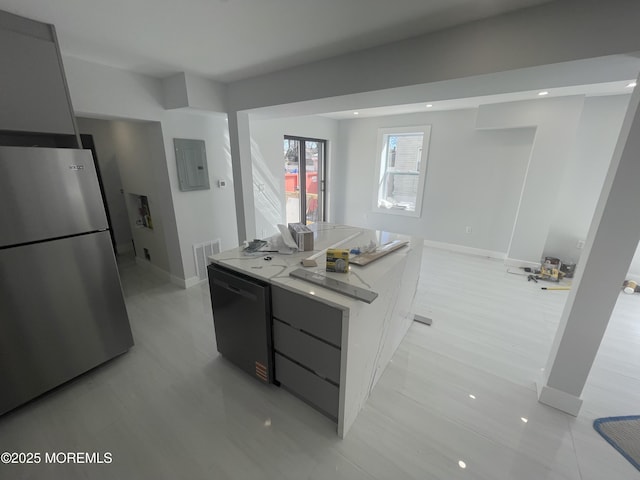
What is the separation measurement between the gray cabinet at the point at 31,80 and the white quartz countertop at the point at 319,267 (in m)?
1.36

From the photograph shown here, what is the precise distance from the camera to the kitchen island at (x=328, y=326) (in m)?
1.38

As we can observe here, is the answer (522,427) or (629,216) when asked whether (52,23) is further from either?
(522,427)

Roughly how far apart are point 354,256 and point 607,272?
1456 millimetres

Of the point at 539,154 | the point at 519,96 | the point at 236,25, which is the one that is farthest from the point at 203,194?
the point at 539,154

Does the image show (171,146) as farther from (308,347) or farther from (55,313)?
(308,347)

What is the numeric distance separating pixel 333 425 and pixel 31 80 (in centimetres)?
289

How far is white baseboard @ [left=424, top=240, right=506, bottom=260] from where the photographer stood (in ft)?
14.3

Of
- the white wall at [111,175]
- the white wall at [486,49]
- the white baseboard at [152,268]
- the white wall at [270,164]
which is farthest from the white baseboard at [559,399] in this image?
the white wall at [111,175]

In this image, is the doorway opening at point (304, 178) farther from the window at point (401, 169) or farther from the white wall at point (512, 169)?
the window at point (401, 169)

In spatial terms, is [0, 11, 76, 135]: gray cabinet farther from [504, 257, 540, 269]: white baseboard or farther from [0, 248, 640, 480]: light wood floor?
[504, 257, 540, 269]: white baseboard

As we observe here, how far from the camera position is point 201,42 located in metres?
1.91

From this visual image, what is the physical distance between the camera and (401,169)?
16.6ft

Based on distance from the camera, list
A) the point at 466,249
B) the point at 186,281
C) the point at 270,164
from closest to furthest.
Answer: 1. the point at 186,281
2. the point at 270,164
3. the point at 466,249

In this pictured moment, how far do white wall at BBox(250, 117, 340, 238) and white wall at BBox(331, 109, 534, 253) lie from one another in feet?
4.78
